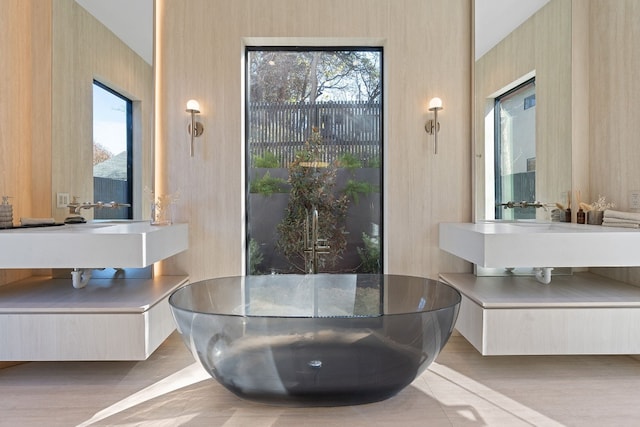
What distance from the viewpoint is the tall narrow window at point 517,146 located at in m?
2.94

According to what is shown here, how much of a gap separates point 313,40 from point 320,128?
0.65 metres

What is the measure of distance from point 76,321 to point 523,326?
95.1 inches

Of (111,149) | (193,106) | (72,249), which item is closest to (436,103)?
(193,106)

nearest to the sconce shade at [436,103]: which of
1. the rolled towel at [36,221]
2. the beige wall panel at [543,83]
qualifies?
the beige wall panel at [543,83]

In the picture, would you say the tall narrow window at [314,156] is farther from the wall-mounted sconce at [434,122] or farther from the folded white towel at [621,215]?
the folded white towel at [621,215]

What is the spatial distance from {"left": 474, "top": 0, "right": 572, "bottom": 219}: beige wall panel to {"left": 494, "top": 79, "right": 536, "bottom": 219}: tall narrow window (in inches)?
2.1

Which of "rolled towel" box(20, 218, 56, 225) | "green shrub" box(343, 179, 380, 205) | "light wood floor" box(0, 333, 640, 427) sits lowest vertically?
"light wood floor" box(0, 333, 640, 427)

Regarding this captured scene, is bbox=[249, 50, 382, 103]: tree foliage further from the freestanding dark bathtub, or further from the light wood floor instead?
the light wood floor

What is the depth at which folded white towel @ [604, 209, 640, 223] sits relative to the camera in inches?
96.9

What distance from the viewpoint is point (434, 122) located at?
9.88 feet

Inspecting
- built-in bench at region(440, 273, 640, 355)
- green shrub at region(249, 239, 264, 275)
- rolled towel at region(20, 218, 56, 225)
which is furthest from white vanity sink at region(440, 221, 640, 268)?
rolled towel at region(20, 218, 56, 225)

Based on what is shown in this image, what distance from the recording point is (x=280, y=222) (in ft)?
10.5

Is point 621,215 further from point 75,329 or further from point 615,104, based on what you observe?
point 75,329

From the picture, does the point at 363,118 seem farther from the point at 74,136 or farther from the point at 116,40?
the point at 74,136
